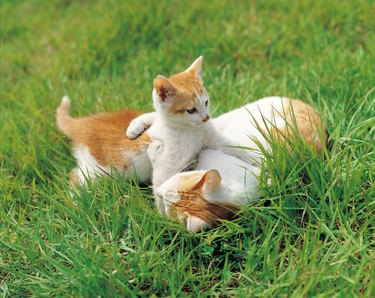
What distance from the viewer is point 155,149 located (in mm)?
3027

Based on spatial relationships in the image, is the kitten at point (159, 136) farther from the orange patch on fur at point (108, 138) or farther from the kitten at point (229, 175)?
the kitten at point (229, 175)

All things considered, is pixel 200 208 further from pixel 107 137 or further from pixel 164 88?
pixel 107 137

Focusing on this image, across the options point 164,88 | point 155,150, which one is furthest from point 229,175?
point 164,88

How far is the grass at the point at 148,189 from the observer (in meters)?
2.45

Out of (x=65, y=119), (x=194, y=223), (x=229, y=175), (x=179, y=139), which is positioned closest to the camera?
(x=194, y=223)

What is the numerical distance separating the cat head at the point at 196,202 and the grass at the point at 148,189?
7 cm

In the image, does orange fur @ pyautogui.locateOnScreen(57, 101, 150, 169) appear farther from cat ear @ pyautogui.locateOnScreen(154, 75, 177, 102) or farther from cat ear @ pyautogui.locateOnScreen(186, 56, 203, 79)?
cat ear @ pyautogui.locateOnScreen(186, 56, 203, 79)

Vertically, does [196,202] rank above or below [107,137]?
below

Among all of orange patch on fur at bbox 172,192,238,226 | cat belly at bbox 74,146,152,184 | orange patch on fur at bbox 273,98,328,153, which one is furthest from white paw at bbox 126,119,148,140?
orange patch on fur at bbox 273,98,328,153

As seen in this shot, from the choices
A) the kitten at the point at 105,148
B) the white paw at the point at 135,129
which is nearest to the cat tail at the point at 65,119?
the kitten at the point at 105,148

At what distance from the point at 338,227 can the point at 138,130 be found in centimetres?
129

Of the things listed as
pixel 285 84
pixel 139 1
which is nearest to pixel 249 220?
pixel 285 84

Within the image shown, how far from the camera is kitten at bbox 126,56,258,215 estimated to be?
2.88 meters

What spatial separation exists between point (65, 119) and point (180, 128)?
3.27 ft
